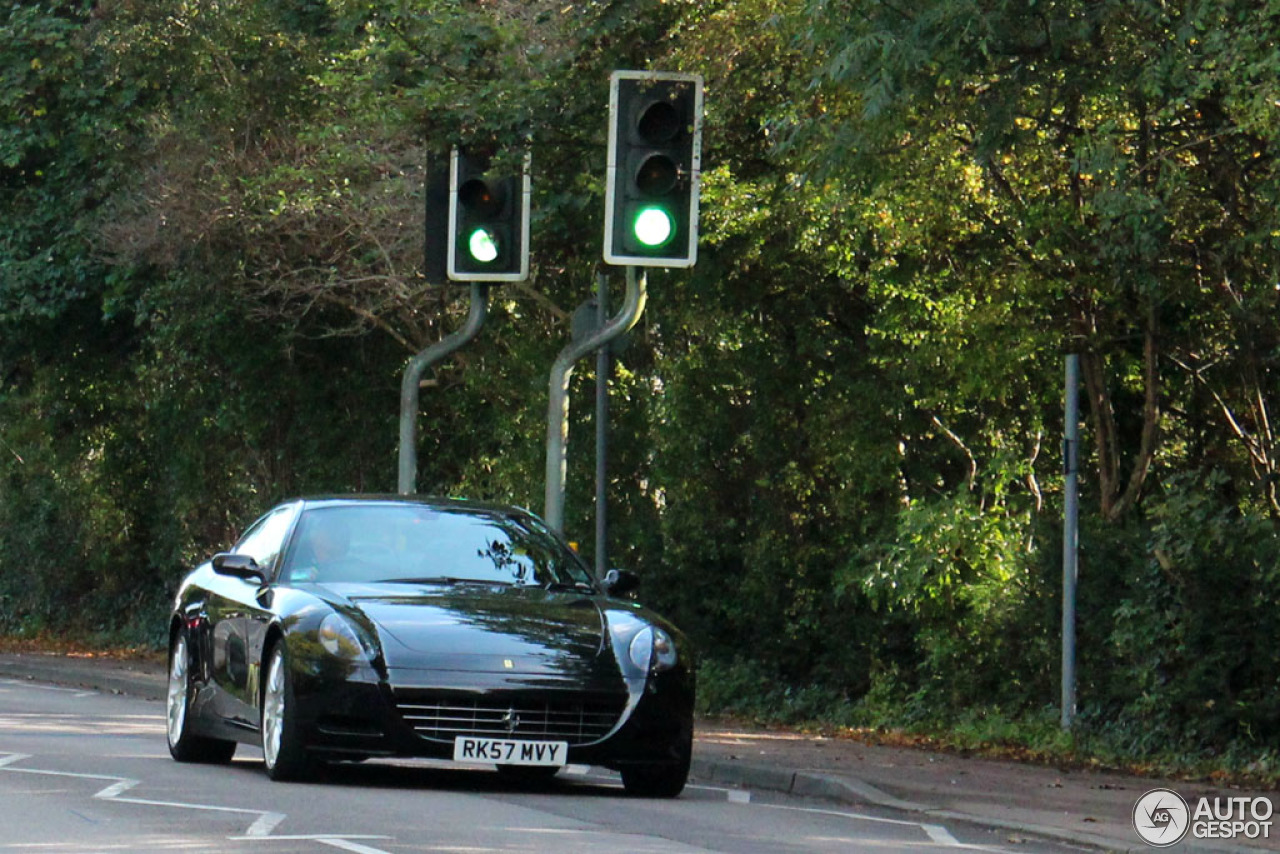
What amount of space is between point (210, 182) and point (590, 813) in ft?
51.1

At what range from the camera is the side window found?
519 inches

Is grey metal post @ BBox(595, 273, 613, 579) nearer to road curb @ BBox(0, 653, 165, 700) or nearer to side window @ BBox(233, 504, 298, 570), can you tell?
side window @ BBox(233, 504, 298, 570)

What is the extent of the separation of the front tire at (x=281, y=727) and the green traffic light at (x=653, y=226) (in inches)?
141

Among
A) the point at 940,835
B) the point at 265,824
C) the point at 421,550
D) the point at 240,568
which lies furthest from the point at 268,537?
the point at 940,835

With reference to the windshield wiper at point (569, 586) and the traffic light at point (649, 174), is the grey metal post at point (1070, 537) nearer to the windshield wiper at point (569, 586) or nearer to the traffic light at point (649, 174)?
the traffic light at point (649, 174)

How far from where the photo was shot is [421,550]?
12914 mm

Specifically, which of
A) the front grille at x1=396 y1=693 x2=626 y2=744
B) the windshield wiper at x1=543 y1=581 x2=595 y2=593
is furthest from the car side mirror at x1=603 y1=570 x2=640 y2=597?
the front grille at x1=396 y1=693 x2=626 y2=744

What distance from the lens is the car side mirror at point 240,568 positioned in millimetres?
12688

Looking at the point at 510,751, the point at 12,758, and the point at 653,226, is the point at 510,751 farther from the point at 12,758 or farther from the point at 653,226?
the point at 653,226

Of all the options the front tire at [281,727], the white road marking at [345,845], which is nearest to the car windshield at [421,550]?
the front tire at [281,727]

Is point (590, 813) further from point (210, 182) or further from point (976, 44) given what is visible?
point (210, 182)

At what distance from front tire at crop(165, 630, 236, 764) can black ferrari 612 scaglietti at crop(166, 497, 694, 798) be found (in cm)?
15

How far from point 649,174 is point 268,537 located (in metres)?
3.26

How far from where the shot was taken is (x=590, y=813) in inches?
443
